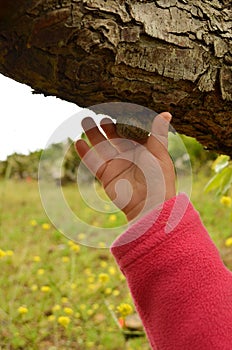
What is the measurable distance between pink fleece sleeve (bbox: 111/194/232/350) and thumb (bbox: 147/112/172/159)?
0.26 ft

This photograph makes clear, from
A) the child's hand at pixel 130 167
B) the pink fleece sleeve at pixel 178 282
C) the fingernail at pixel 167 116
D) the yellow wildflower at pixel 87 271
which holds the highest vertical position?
the fingernail at pixel 167 116

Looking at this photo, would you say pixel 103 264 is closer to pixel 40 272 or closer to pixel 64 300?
pixel 40 272

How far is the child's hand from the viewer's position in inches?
31.3

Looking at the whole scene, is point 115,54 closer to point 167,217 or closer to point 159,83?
point 159,83

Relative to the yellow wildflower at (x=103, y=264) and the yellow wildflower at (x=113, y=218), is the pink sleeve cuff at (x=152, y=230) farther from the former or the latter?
the yellow wildflower at (x=113, y=218)

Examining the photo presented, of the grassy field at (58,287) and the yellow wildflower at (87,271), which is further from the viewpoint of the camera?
the yellow wildflower at (87,271)

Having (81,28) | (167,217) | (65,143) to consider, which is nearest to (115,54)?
(81,28)

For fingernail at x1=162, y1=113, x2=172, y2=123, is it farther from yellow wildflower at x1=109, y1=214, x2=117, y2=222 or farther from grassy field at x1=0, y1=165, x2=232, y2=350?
yellow wildflower at x1=109, y1=214, x2=117, y2=222

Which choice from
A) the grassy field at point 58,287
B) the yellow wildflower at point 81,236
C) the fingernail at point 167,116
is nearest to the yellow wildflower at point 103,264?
the grassy field at point 58,287

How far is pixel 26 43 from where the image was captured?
23.0 inches

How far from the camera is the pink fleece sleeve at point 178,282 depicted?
2.69 feet

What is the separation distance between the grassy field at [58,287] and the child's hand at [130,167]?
37.5 inches

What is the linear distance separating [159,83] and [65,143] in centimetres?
16

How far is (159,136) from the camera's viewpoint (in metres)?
0.78
